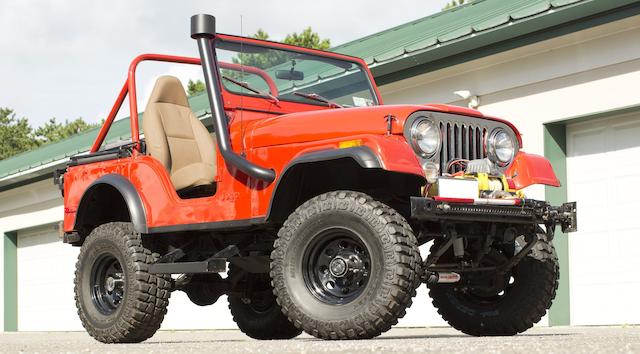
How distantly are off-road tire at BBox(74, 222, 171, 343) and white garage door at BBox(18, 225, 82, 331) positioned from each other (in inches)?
509

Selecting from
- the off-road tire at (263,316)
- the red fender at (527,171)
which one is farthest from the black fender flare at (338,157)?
the off-road tire at (263,316)

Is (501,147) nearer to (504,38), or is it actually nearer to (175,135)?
(175,135)

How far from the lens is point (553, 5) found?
36.0 feet

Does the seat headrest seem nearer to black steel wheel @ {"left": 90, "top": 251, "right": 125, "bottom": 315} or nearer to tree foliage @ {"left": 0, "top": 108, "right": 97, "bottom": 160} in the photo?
black steel wheel @ {"left": 90, "top": 251, "right": 125, "bottom": 315}

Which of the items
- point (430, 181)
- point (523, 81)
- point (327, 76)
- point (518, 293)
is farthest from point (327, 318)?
point (523, 81)

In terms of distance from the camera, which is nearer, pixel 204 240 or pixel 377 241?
pixel 377 241

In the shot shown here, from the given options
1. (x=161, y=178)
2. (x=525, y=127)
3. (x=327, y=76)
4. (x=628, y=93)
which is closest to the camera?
(x=161, y=178)

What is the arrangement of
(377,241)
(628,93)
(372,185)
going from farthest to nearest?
(628,93)
(372,185)
(377,241)

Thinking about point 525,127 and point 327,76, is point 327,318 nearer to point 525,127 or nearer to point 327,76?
point 327,76

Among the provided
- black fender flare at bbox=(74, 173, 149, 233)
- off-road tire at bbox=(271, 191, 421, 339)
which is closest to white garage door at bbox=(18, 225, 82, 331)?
black fender flare at bbox=(74, 173, 149, 233)

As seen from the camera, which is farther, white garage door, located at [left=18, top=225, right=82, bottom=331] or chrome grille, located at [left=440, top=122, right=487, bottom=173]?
white garage door, located at [left=18, top=225, right=82, bottom=331]

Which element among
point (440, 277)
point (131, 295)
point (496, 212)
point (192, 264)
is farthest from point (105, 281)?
point (496, 212)

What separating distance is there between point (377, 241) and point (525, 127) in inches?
263

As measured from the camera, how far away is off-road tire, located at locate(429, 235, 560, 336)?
273 inches
